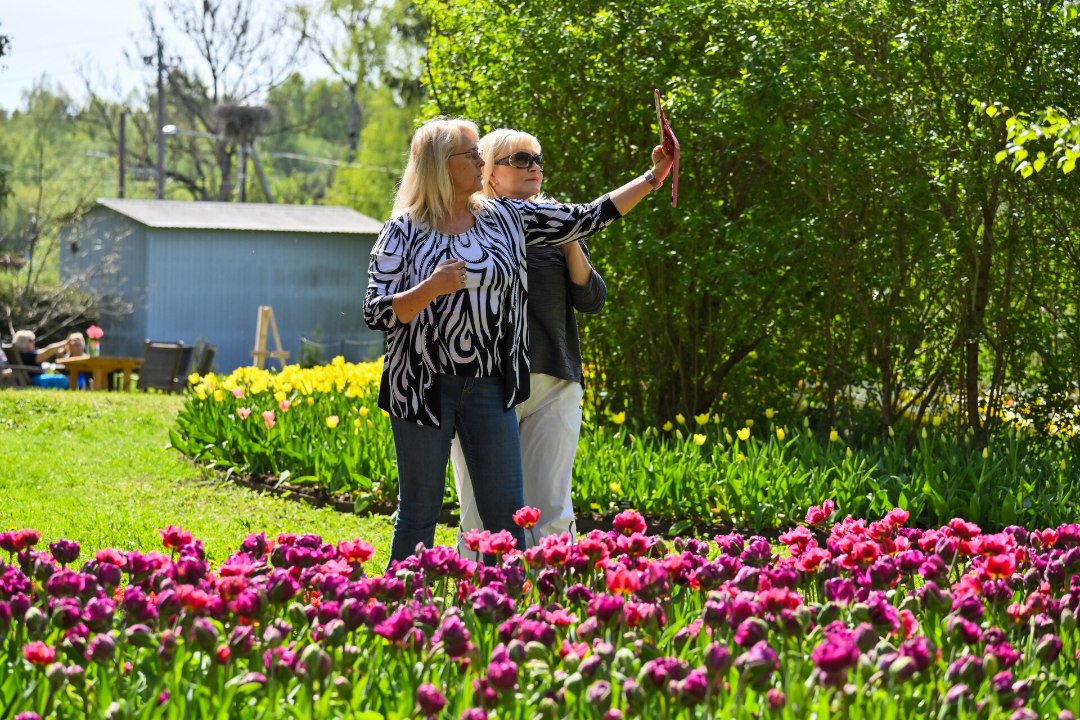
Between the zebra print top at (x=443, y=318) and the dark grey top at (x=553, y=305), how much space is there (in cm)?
41

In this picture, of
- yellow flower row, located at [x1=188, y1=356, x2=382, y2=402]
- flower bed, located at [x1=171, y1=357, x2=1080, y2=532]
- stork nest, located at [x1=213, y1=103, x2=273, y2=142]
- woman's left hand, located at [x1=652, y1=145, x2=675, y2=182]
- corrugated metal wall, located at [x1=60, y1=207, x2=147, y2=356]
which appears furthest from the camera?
stork nest, located at [x1=213, y1=103, x2=273, y2=142]

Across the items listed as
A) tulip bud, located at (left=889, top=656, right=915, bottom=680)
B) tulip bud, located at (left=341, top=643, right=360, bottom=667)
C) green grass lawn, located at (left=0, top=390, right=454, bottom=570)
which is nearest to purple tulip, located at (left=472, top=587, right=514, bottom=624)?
tulip bud, located at (left=341, top=643, right=360, bottom=667)

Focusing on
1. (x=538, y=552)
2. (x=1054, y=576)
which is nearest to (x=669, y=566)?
(x=538, y=552)

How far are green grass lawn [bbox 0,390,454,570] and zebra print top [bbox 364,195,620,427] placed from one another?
164 cm

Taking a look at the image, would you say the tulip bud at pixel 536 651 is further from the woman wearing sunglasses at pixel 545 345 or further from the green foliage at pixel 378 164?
the green foliage at pixel 378 164

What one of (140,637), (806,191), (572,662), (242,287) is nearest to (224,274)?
(242,287)

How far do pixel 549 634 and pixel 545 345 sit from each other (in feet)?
5.98

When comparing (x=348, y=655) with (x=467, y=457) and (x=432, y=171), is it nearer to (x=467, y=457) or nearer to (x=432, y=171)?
(x=467, y=457)

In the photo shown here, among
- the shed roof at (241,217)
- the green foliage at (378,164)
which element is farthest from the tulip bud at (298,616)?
the green foliage at (378,164)

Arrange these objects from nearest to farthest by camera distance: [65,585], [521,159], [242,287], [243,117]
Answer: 1. [65,585]
2. [521,159]
3. [242,287]
4. [243,117]

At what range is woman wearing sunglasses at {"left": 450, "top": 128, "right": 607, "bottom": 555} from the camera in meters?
4.27

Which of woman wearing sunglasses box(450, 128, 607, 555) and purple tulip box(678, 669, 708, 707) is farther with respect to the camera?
woman wearing sunglasses box(450, 128, 607, 555)

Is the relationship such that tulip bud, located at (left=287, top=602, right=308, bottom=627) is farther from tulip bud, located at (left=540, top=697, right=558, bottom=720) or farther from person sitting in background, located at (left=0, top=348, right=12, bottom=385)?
person sitting in background, located at (left=0, top=348, right=12, bottom=385)

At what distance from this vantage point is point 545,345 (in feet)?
14.2
